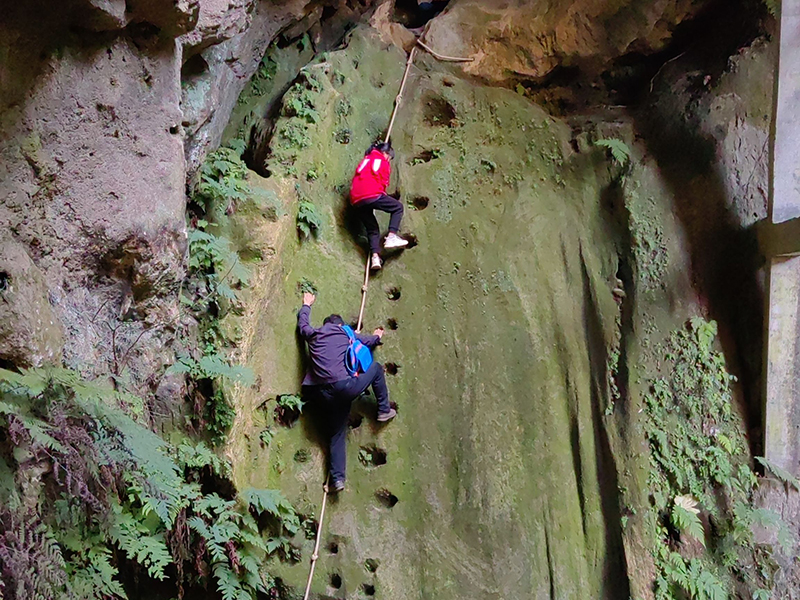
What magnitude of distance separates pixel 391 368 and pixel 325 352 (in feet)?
3.12

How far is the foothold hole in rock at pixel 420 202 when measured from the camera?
6812 millimetres

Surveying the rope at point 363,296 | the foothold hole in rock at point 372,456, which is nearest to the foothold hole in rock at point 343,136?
the rope at point 363,296

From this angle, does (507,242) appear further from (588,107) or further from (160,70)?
(160,70)

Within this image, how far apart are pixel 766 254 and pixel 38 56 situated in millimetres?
6174

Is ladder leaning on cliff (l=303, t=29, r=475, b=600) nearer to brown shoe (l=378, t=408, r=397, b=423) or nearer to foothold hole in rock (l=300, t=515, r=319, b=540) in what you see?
foothold hole in rock (l=300, t=515, r=319, b=540)

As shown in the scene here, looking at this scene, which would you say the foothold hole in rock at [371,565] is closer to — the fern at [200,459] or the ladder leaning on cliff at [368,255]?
the ladder leaning on cliff at [368,255]

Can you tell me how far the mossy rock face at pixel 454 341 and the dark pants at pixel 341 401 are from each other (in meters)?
0.21

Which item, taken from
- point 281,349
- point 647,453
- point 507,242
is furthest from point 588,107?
point 281,349

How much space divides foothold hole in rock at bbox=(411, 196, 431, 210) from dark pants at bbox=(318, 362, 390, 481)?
79.0 inches

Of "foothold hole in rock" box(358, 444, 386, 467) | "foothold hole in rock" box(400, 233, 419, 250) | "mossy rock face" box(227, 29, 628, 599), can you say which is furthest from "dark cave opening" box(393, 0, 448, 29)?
"foothold hole in rock" box(358, 444, 386, 467)

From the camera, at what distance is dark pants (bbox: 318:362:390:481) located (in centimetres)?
540

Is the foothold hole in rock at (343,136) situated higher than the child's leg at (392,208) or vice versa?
the foothold hole in rock at (343,136)

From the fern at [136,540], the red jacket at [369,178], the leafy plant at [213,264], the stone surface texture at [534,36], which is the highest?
the stone surface texture at [534,36]

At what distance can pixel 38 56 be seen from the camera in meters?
3.45
